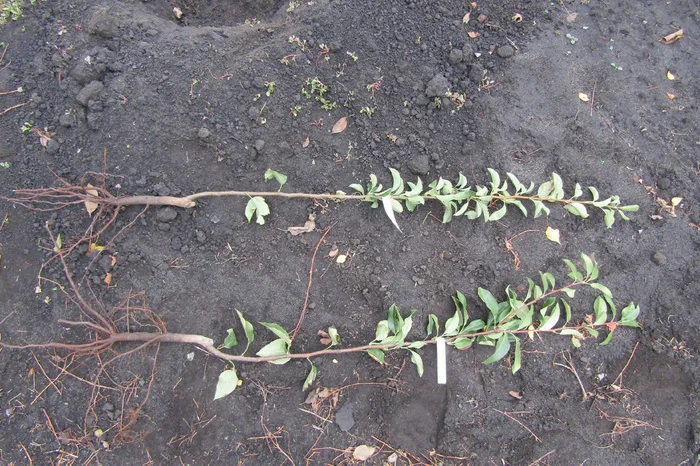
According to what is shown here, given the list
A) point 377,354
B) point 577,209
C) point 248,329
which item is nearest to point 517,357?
point 377,354

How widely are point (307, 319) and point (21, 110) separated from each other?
7.16ft

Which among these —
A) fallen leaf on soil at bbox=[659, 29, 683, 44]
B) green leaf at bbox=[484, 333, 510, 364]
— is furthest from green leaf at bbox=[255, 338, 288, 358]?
fallen leaf on soil at bbox=[659, 29, 683, 44]

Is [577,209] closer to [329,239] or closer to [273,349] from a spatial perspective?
[329,239]

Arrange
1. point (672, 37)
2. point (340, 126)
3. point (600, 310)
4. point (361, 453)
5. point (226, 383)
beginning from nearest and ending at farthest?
1. point (226, 383)
2. point (361, 453)
3. point (600, 310)
4. point (340, 126)
5. point (672, 37)

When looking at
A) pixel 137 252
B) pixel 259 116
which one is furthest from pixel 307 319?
pixel 259 116

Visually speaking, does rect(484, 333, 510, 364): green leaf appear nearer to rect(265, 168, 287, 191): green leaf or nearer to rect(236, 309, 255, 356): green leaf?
rect(236, 309, 255, 356): green leaf

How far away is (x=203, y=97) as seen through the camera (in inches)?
98.8

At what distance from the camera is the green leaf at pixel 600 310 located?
98.3 inches

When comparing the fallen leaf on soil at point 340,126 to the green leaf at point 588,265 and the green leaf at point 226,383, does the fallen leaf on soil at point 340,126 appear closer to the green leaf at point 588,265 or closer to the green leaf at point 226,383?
the green leaf at point 226,383

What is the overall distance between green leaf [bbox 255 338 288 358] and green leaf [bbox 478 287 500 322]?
1.20 metres

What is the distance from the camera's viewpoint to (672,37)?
2.88 m

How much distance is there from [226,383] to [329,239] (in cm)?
99

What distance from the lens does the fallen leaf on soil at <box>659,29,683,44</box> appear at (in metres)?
2.88

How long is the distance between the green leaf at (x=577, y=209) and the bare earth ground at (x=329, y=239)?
0.07 metres
